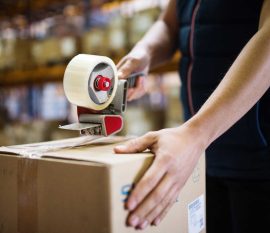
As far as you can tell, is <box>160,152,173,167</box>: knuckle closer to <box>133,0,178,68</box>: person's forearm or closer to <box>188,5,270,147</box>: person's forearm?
<box>188,5,270,147</box>: person's forearm

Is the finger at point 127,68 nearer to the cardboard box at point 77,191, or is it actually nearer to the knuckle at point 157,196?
the cardboard box at point 77,191

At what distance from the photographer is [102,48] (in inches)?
109

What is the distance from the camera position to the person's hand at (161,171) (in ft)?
2.27

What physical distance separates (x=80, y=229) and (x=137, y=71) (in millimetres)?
599

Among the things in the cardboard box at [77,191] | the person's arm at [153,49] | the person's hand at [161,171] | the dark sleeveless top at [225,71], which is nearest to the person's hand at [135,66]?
the person's arm at [153,49]

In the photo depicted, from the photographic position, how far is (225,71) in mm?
1092

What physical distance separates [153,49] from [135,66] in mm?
195

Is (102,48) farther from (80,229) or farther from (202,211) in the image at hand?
(80,229)

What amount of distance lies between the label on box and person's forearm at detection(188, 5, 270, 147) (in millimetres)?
188

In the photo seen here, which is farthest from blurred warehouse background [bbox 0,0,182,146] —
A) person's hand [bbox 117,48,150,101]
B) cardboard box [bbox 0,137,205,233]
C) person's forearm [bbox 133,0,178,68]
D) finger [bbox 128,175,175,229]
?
finger [bbox 128,175,175,229]

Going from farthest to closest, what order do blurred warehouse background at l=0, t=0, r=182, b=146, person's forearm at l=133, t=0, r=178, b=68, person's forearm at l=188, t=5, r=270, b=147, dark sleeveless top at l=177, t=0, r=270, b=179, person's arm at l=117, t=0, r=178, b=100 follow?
blurred warehouse background at l=0, t=0, r=182, b=146 < person's forearm at l=133, t=0, r=178, b=68 < person's arm at l=117, t=0, r=178, b=100 < dark sleeveless top at l=177, t=0, r=270, b=179 < person's forearm at l=188, t=5, r=270, b=147

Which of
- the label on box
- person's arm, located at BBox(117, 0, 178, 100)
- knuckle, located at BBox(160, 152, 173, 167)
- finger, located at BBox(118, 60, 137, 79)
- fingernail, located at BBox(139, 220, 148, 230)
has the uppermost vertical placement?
person's arm, located at BBox(117, 0, 178, 100)

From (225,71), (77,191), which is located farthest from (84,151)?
(225,71)

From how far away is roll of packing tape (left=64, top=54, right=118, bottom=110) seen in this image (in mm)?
823
